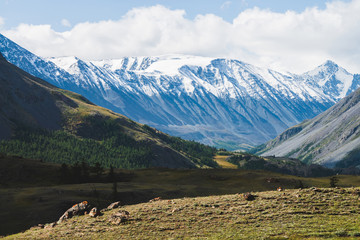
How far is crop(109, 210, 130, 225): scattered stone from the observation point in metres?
43.1

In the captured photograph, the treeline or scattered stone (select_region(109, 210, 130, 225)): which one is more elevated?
the treeline

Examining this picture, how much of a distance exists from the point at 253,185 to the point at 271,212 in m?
74.7

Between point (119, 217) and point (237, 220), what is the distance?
46.1 feet

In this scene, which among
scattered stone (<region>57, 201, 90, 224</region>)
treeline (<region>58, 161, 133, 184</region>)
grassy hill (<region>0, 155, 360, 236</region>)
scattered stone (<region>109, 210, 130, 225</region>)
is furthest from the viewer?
treeline (<region>58, 161, 133, 184</region>)

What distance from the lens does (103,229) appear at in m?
41.6

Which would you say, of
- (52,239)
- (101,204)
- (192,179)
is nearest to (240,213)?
(52,239)

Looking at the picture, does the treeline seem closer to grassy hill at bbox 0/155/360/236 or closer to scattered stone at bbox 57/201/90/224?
grassy hill at bbox 0/155/360/236

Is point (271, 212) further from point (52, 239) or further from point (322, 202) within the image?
point (52, 239)

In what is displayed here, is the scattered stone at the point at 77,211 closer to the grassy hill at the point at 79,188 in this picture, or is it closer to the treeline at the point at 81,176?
the grassy hill at the point at 79,188

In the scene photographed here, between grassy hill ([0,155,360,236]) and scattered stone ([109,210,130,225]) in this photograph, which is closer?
scattered stone ([109,210,130,225])

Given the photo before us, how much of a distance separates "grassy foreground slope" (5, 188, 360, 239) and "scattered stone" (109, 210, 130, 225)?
56 centimetres

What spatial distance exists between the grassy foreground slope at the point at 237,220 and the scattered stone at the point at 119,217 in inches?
21.9

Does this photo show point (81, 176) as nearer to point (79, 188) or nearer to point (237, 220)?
point (79, 188)

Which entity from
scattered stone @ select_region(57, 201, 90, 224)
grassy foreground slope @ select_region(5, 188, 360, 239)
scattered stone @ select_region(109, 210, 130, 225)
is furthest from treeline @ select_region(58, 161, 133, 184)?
grassy foreground slope @ select_region(5, 188, 360, 239)
